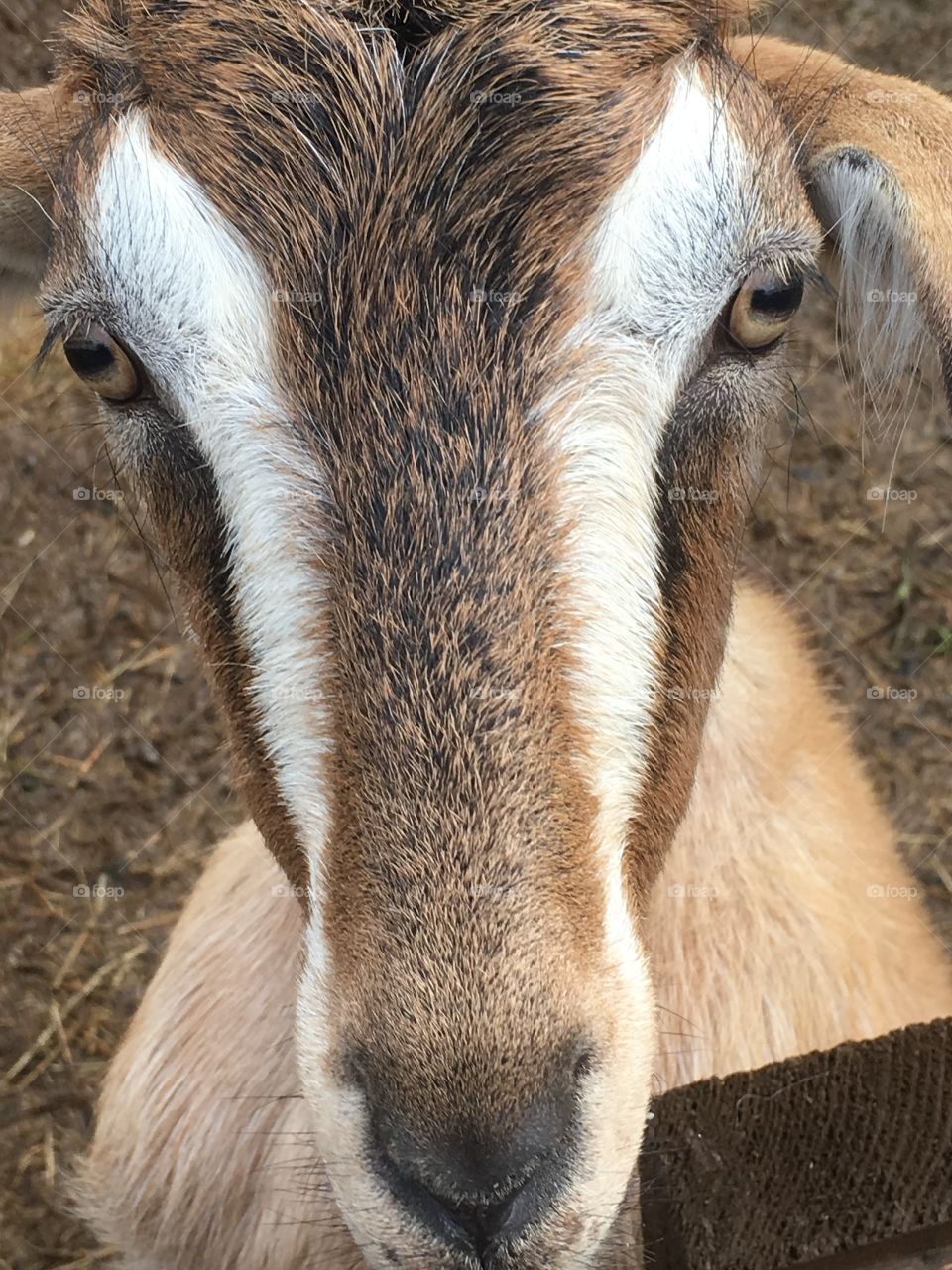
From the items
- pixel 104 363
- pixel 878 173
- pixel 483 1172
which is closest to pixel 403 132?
pixel 104 363

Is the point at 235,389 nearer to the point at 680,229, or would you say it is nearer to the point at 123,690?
the point at 680,229

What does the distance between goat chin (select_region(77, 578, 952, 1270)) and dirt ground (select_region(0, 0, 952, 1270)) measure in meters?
1.45

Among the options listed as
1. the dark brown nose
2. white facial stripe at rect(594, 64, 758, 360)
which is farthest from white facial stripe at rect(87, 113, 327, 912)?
white facial stripe at rect(594, 64, 758, 360)

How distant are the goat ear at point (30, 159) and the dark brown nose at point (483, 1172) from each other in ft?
5.86

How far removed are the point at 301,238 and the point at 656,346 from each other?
580 millimetres

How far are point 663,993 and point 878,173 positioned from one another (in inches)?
69.6

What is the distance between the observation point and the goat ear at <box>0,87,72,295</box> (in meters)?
2.46

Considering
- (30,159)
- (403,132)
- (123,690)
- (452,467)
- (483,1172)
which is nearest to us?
(483,1172)

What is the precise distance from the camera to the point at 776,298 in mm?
2152

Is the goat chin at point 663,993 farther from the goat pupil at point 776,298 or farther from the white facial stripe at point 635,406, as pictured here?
the goat pupil at point 776,298

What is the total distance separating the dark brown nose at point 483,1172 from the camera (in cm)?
162

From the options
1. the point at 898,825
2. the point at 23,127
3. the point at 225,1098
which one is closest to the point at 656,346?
the point at 23,127

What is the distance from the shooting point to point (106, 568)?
5.54 meters

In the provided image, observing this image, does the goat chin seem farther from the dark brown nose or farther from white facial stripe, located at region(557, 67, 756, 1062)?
the dark brown nose
